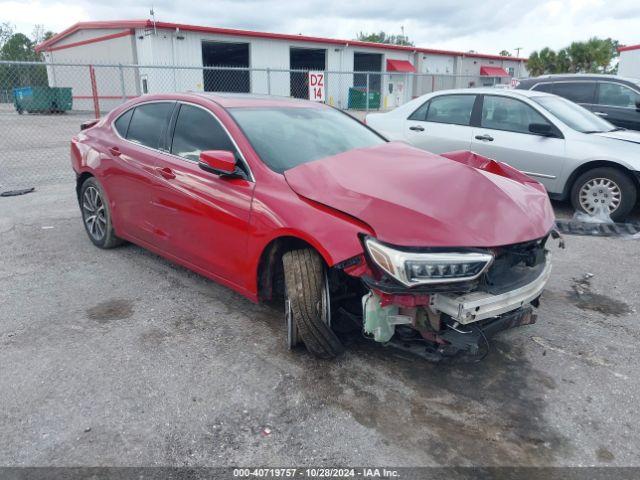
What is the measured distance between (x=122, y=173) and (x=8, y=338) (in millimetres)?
1724

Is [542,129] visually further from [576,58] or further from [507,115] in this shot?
[576,58]

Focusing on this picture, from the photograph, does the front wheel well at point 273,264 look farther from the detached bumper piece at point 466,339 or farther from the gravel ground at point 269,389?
the detached bumper piece at point 466,339

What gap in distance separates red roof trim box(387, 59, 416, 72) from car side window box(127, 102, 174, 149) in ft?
112

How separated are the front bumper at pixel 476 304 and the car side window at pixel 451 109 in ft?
16.2

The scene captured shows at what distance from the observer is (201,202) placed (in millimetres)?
3820

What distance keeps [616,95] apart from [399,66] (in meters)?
29.5

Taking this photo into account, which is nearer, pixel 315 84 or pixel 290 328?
pixel 290 328

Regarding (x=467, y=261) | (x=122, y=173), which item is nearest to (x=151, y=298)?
(x=122, y=173)

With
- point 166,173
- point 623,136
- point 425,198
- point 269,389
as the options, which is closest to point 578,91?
point 623,136

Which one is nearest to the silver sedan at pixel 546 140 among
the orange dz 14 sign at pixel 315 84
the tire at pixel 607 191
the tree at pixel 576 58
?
the tire at pixel 607 191

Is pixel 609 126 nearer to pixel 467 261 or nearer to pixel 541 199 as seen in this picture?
pixel 541 199

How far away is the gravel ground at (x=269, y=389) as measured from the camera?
102 inches

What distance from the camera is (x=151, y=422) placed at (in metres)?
2.76

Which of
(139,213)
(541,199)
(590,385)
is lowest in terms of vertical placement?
(590,385)
